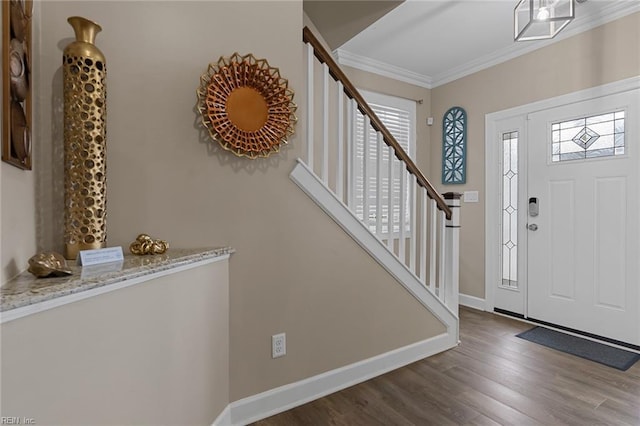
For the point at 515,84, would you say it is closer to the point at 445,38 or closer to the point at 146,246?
the point at 445,38

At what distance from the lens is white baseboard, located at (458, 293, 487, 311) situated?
3574 millimetres

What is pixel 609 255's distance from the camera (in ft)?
8.75

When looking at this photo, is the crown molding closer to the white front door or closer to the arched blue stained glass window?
the arched blue stained glass window

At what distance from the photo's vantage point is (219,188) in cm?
158

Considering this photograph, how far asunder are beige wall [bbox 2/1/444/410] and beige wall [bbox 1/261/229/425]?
0.32ft

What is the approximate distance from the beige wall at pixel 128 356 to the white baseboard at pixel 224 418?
0.09ft

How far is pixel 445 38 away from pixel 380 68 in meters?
0.76

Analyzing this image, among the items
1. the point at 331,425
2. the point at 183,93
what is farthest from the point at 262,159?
the point at 331,425

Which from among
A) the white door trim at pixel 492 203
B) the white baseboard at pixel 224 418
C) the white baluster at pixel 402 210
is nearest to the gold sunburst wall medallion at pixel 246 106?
the white baluster at pixel 402 210

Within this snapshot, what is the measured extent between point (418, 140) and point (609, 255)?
222cm

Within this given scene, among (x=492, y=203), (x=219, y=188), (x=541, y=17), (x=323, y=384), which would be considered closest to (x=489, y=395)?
(x=323, y=384)

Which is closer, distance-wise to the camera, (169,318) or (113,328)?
(113,328)

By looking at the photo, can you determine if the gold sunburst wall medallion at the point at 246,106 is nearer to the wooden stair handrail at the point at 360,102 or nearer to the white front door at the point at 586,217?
the wooden stair handrail at the point at 360,102

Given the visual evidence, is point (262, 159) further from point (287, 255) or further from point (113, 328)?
point (113, 328)
